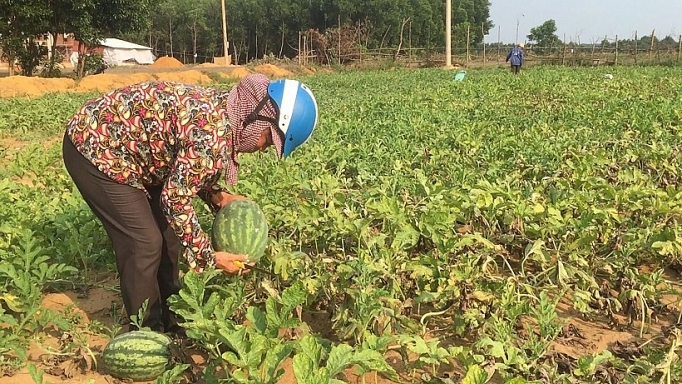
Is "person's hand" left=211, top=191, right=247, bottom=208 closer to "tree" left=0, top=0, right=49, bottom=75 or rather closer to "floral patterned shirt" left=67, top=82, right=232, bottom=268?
"floral patterned shirt" left=67, top=82, right=232, bottom=268

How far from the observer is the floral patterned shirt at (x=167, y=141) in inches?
117

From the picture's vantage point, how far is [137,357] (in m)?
3.08

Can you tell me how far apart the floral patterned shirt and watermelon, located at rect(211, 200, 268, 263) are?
0.66ft

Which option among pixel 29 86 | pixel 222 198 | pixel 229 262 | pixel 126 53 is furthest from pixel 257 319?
pixel 126 53

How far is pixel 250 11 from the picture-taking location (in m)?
73.4

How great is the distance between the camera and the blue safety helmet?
2.98 metres

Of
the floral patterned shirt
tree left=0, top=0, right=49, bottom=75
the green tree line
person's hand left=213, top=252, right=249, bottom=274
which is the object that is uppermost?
the green tree line

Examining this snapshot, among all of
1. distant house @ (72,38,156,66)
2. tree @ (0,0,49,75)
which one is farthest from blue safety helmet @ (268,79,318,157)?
distant house @ (72,38,156,66)

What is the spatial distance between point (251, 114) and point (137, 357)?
133 centimetres

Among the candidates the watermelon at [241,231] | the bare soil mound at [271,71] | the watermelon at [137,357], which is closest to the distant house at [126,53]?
the bare soil mound at [271,71]

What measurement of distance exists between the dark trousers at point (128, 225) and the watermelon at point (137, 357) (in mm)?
324

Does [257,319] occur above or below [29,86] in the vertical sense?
below

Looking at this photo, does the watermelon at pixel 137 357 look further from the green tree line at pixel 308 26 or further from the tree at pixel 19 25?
the green tree line at pixel 308 26

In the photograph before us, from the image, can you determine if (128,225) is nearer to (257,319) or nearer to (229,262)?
(229,262)
